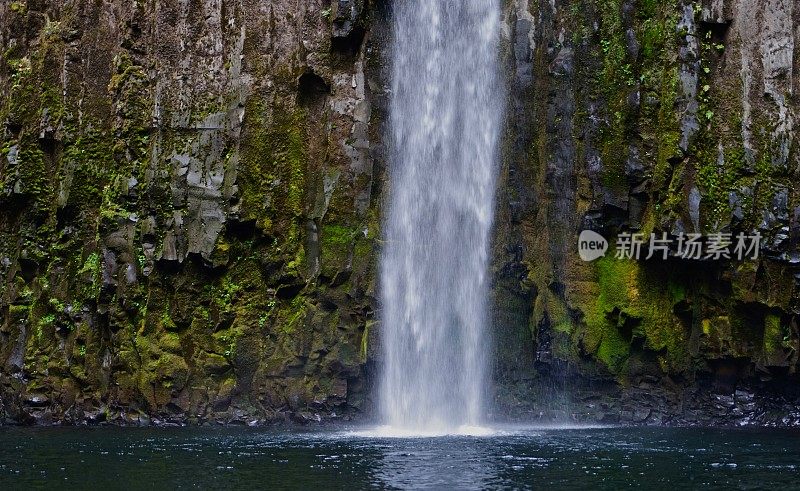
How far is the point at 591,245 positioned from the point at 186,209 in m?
9.75

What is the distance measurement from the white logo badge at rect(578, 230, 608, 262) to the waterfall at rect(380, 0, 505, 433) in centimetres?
230

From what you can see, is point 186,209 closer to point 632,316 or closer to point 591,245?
point 591,245

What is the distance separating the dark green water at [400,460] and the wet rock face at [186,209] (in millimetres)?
2688

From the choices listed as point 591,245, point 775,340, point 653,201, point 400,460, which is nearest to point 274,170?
point 591,245

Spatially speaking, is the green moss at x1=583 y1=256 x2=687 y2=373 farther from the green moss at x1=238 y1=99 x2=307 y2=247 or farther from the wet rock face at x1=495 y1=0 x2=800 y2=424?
the green moss at x1=238 y1=99 x2=307 y2=247

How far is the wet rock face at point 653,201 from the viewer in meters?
20.7

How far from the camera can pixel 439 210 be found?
22.9 m

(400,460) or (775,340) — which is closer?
(400,460)

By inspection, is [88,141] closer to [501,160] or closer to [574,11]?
[501,160]

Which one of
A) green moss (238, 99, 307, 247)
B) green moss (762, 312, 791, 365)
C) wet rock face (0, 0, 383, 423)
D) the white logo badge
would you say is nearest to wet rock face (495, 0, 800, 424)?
green moss (762, 312, 791, 365)

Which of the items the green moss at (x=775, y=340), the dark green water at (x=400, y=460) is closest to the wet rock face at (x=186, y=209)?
the dark green water at (x=400, y=460)

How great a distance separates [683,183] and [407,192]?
21.6 feet

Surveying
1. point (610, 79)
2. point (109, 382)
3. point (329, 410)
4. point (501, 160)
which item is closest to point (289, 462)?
point (329, 410)

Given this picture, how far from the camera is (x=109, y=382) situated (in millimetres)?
21688
